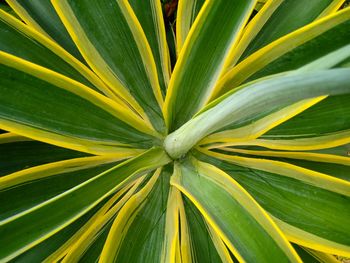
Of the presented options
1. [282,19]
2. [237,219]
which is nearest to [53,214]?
[237,219]

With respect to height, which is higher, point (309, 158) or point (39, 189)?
point (39, 189)

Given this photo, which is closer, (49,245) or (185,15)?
(49,245)

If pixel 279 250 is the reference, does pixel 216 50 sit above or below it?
above

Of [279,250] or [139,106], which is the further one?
[139,106]

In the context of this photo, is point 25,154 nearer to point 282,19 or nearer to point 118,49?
point 118,49

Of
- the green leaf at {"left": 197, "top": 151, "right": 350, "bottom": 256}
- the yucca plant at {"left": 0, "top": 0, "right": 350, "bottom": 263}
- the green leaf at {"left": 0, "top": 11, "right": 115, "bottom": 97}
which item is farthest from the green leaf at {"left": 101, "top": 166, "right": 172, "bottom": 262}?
the green leaf at {"left": 0, "top": 11, "right": 115, "bottom": 97}

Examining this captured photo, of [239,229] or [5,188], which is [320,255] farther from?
[5,188]

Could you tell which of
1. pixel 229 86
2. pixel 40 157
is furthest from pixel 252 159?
pixel 40 157
